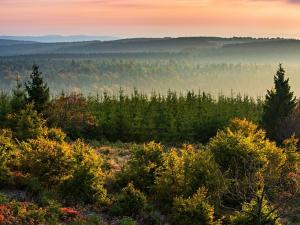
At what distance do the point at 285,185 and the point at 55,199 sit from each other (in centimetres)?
1570

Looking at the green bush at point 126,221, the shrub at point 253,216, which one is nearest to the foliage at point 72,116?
the green bush at point 126,221

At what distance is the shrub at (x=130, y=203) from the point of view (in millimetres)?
26703

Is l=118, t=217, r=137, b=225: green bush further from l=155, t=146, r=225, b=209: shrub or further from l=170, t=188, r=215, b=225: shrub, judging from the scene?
l=155, t=146, r=225, b=209: shrub

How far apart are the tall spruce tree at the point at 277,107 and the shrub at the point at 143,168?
26148 mm

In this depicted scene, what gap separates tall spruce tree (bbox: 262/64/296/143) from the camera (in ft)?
177

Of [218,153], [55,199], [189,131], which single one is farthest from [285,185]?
[189,131]

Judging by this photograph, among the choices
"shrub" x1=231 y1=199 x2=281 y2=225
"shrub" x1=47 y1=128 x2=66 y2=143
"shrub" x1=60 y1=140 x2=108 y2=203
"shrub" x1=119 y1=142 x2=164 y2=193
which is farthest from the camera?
"shrub" x1=47 y1=128 x2=66 y2=143

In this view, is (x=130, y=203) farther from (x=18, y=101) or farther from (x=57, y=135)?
(x=18, y=101)

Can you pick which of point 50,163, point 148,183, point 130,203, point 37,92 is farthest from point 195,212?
point 37,92

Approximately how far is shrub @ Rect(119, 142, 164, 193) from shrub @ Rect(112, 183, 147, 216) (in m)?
1.61

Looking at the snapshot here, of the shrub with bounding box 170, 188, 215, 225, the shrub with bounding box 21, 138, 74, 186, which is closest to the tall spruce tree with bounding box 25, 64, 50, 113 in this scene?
the shrub with bounding box 21, 138, 74, 186

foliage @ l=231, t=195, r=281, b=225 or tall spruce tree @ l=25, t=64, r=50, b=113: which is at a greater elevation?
tall spruce tree @ l=25, t=64, r=50, b=113

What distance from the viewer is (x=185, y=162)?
2959 cm

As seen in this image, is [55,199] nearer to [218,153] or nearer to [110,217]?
[110,217]
